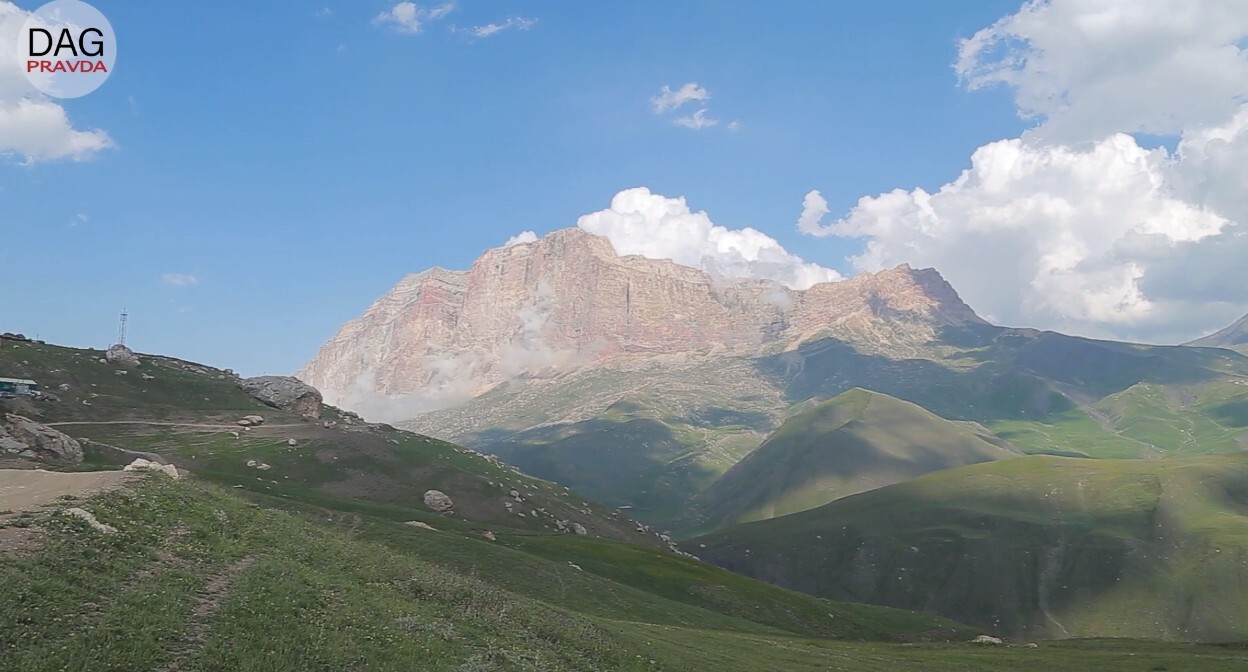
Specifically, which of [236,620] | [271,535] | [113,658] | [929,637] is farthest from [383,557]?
[929,637]

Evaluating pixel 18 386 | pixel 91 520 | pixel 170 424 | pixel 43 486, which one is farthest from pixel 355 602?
pixel 18 386

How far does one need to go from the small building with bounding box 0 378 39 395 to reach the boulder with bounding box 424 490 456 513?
69.1 m

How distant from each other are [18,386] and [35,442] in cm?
4886

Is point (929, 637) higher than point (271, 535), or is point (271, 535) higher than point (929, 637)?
point (271, 535)

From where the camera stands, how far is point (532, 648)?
31.8 metres

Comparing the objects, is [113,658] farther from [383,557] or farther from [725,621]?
[725,621]

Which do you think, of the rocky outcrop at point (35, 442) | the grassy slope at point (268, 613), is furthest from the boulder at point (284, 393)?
the grassy slope at point (268, 613)

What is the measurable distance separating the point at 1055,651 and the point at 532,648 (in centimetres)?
6988

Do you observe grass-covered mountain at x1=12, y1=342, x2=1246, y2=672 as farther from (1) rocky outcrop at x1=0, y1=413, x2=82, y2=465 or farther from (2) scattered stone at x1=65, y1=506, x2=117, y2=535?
(1) rocky outcrop at x1=0, y1=413, x2=82, y2=465

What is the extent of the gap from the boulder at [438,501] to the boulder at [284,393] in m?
54.2

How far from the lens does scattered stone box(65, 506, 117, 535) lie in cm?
2917

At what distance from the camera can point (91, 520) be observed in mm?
29562

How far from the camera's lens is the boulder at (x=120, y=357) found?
15562 centimetres

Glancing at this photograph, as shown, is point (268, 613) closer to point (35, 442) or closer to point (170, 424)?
point (35, 442)
